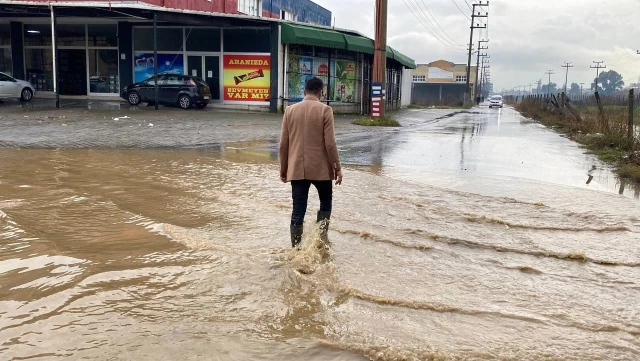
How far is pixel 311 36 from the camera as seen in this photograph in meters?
23.9

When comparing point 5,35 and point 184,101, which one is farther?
point 5,35

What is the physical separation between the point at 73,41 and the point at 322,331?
26.5 m

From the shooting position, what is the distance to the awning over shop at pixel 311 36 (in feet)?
76.6

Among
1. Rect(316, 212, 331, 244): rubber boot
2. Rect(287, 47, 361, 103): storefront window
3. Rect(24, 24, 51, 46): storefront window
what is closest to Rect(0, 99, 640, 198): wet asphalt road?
Rect(316, 212, 331, 244): rubber boot

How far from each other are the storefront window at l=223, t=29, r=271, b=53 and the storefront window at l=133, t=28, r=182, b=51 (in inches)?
87.0

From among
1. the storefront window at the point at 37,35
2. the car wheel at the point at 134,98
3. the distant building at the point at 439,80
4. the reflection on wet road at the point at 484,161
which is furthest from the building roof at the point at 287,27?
the distant building at the point at 439,80

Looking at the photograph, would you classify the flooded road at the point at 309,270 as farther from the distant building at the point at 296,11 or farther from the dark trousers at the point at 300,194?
the distant building at the point at 296,11

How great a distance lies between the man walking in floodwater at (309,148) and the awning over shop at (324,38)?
18528 mm

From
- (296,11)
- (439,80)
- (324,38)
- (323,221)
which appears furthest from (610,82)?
(323,221)

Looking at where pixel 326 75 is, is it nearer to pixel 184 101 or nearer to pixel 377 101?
pixel 377 101

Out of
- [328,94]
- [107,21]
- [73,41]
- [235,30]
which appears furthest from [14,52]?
[328,94]

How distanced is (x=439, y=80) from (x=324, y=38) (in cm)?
8863

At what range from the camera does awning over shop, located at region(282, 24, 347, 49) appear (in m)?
23.4

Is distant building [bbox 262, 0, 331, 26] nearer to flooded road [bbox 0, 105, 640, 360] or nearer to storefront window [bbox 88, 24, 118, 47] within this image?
storefront window [bbox 88, 24, 118, 47]
